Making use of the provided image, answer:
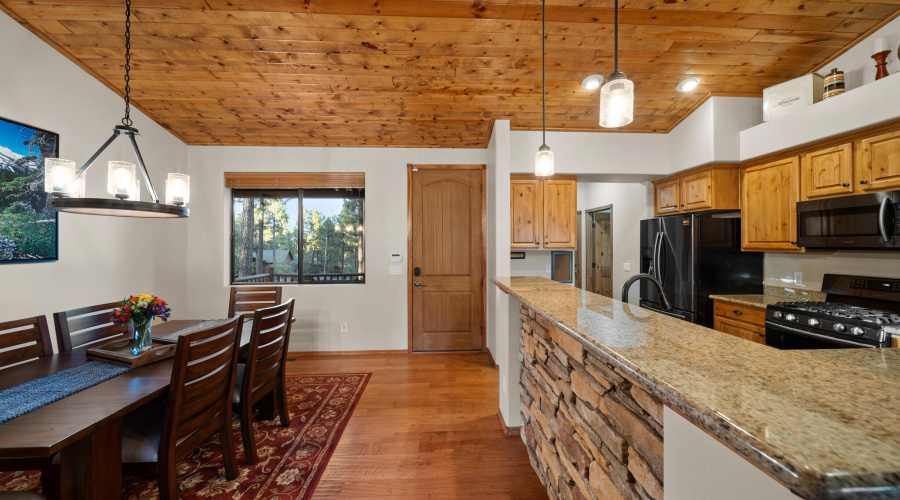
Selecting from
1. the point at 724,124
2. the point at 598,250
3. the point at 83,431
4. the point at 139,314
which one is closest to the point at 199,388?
the point at 83,431

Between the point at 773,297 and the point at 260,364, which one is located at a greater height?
the point at 773,297

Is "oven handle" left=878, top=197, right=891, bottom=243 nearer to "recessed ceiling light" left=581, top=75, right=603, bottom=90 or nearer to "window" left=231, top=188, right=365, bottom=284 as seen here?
"recessed ceiling light" left=581, top=75, right=603, bottom=90

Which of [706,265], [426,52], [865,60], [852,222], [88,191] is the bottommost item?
[706,265]

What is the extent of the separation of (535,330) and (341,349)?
290cm

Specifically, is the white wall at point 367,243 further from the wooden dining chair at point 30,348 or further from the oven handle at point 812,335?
the oven handle at point 812,335

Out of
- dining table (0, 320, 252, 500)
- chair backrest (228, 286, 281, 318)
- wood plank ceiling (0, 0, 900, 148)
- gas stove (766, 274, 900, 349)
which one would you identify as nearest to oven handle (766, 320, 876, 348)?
gas stove (766, 274, 900, 349)

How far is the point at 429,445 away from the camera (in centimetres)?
224

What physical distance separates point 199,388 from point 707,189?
4106 millimetres

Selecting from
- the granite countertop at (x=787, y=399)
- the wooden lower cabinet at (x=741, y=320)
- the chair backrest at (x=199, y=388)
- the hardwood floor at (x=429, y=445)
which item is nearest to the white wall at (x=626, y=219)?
the wooden lower cabinet at (x=741, y=320)

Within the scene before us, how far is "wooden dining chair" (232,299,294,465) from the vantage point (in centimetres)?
194

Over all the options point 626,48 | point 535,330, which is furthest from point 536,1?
point 535,330

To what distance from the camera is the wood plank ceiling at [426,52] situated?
91.4 inches

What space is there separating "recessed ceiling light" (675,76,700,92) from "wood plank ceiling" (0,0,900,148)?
0.05m

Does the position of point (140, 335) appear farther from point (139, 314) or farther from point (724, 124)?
point (724, 124)
